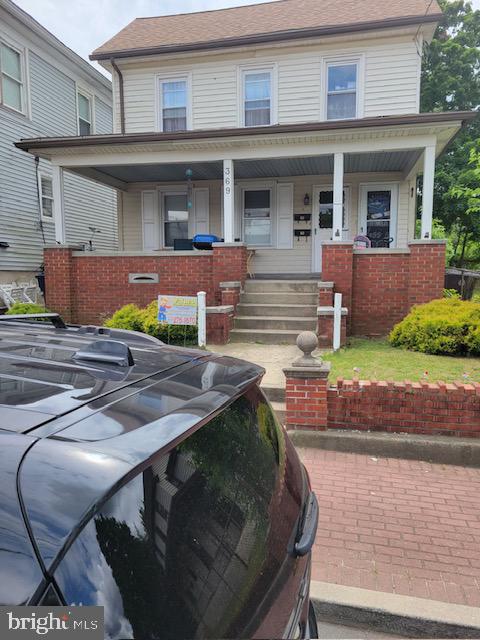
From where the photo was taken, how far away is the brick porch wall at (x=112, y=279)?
31.7ft

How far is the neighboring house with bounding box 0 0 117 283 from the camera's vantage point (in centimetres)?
1249

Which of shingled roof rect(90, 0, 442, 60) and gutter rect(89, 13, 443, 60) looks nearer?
gutter rect(89, 13, 443, 60)

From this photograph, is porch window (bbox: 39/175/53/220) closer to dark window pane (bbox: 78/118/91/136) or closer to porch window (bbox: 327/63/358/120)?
dark window pane (bbox: 78/118/91/136)

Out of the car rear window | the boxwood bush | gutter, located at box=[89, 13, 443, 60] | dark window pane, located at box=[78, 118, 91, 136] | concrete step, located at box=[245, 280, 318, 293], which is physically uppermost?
gutter, located at box=[89, 13, 443, 60]

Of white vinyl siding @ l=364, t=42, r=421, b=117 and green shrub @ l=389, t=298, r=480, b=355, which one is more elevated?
white vinyl siding @ l=364, t=42, r=421, b=117

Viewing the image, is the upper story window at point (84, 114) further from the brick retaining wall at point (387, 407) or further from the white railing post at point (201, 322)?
the brick retaining wall at point (387, 407)

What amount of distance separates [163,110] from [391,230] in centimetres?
699

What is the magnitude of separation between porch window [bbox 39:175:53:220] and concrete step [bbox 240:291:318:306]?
8619 millimetres

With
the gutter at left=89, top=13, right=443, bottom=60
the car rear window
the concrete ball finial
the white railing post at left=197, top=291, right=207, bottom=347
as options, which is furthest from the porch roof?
the car rear window

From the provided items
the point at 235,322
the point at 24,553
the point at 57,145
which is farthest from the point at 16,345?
the point at 57,145

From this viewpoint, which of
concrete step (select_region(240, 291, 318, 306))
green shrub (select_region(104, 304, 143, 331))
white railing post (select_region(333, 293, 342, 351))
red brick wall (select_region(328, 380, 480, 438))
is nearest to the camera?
red brick wall (select_region(328, 380, 480, 438))

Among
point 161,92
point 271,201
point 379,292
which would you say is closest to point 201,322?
point 379,292

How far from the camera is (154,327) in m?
7.94

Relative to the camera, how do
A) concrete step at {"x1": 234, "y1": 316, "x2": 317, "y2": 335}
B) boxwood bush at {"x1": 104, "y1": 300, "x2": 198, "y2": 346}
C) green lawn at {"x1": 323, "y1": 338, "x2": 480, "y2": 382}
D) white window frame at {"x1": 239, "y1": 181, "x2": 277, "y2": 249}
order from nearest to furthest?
green lawn at {"x1": 323, "y1": 338, "x2": 480, "y2": 382} < boxwood bush at {"x1": 104, "y1": 300, "x2": 198, "y2": 346} < concrete step at {"x1": 234, "y1": 316, "x2": 317, "y2": 335} < white window frame at {"x1": 239, "y1": 181, "x2": 277, "y2": 249}
